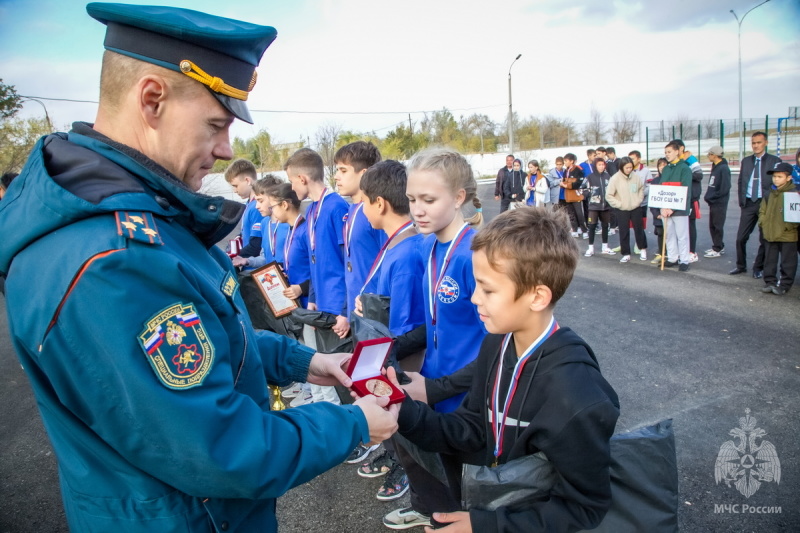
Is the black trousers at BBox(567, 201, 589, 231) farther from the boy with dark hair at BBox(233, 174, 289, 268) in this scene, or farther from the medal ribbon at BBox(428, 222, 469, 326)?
the medal ribbon at BBox(428, 222, 469, 326)

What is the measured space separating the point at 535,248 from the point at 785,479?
2.85 meters

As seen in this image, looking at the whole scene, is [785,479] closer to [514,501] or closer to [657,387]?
[657,387]

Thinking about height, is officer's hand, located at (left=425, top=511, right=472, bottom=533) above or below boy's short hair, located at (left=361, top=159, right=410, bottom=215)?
below

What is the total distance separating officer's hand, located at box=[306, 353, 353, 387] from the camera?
6.76 ft

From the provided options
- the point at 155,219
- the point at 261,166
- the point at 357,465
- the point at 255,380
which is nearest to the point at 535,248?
the point at 255,380

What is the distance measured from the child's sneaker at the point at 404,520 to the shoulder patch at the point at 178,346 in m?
2.50

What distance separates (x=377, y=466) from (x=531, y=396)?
2465 millimetres

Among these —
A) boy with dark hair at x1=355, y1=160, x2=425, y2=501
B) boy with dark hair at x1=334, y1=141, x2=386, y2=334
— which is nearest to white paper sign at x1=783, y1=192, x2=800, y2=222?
boy with dark hair at x1=334, y1=141, x2=386, y2=334

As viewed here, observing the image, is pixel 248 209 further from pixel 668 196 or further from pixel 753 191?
pixel 753 191

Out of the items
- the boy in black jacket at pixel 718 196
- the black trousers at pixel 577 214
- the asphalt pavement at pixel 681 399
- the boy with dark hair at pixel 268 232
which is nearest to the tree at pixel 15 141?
the asphalt pavement at pixel 681 399

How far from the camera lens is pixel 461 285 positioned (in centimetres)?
271

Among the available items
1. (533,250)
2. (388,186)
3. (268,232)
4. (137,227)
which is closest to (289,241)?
(268,232)

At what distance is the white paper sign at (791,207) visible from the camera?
23.0 ft

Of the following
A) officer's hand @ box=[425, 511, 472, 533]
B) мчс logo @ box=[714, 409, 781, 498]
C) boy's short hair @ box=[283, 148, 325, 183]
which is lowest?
мчс logo @ box=[714, 409, 781, 498]
